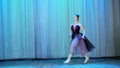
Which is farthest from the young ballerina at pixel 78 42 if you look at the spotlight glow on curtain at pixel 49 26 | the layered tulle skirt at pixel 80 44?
the spotlight glow on curtain at pixel 49 26

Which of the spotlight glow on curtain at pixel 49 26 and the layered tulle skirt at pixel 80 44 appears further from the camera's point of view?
the spotlight glow on curtain at pixel 49 26

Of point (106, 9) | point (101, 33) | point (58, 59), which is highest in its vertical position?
point (106, 9)

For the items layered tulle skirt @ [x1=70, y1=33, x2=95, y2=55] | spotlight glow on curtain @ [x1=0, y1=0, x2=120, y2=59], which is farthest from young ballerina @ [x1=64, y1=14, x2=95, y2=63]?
spotlight glow on curtain @ [x1=0, y1=0, x2=120, y2=59]

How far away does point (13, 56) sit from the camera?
10.6 metres

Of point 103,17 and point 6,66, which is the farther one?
point 103,17

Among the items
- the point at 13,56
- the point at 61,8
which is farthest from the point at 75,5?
the point at 13,56

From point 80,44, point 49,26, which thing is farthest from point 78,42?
point 49,26

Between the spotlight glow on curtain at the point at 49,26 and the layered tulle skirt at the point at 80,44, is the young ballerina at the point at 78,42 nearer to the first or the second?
the layered tulle skirt at the point at 80,44

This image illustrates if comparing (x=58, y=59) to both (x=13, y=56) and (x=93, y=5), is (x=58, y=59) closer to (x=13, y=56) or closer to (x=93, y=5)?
(x=13, y=56)

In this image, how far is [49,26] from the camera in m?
10.8

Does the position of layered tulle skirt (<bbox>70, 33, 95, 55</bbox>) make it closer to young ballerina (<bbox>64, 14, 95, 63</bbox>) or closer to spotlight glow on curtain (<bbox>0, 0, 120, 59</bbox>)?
young ballerina (<bbox>64, 14, 95, 63</bbox>)

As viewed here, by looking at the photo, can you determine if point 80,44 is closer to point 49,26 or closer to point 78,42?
point 78,42

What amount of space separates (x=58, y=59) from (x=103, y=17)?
2.11 m

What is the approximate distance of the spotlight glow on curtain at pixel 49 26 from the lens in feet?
34.8
